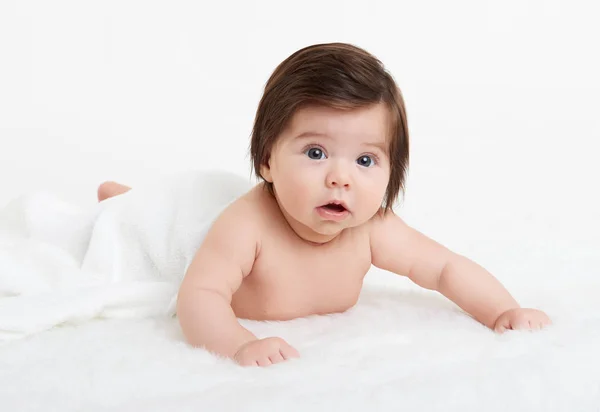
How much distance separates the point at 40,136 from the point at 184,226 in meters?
1.58

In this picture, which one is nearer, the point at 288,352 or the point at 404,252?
the point at 288,352

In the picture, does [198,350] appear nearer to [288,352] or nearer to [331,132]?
[288,352]

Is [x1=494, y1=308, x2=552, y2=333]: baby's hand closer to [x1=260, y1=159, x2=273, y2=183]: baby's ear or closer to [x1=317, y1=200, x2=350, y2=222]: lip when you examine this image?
[x1=317, y1=200, x2=350, y2=222]: lip

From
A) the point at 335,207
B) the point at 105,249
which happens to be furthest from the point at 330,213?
the point at 105,249

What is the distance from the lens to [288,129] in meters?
1.56

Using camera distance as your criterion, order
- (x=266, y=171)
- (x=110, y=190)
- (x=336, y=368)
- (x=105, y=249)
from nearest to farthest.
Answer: (x=336, y=368) < (x=266, y=171) < (x=105, y=249) < (x=110, y=190)

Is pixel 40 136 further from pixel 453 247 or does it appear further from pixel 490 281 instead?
pixel 490 281

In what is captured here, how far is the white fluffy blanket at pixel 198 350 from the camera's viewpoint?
1.28 meters

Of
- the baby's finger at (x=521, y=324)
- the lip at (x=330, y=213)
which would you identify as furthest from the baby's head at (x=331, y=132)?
the baby's finger at (x=521, y=324)

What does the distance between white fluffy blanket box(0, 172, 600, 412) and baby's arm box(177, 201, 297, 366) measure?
0.12ft

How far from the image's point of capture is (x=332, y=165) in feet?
4.99

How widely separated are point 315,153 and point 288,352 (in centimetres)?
34

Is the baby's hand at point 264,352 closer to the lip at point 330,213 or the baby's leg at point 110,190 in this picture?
the lip at point 330,213

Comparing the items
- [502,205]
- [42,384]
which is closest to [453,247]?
[502,205]
